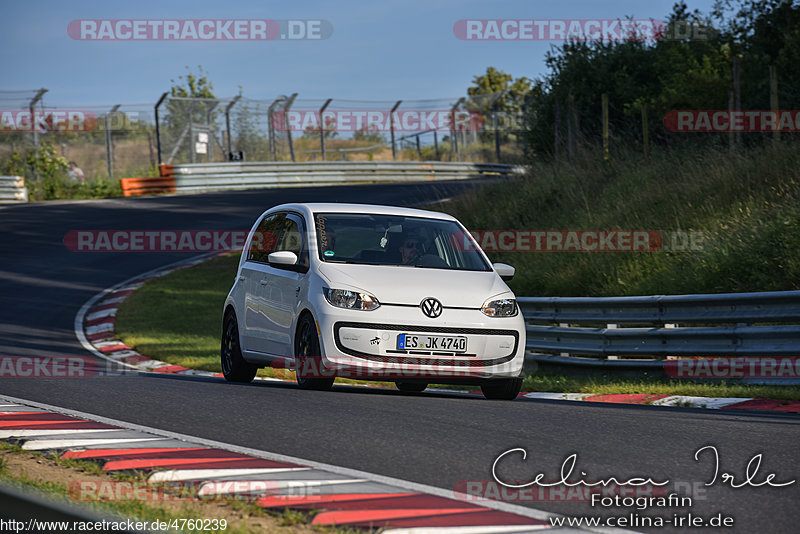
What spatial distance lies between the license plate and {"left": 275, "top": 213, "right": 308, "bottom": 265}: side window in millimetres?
1302

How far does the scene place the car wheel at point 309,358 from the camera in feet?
29.0

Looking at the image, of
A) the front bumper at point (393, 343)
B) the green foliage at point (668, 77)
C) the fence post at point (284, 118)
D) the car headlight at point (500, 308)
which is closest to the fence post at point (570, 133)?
the green foliage at point (668, 77)

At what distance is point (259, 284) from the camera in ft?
33.9

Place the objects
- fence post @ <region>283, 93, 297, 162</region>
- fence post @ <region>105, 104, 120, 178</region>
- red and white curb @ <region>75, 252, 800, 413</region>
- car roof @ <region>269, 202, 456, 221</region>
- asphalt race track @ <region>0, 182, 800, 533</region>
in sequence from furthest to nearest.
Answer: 1. fence post @ <region>283, 93, 297, 162</region>
2. fence post @ <region>105, 104, 120, 178</region>
3. car roof @ <region>269, 202, 456, 221</region>
4. red and white curb @ <region>75, 252, 800, 413</region>
5. asphalt race track @ <region>0, 182, 800, 533</region>

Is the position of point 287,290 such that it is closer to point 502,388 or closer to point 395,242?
point 395,242

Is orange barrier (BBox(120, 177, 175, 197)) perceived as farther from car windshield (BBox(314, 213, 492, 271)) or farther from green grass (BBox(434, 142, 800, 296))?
car windshield (BBox(314, 213, 492, 271))

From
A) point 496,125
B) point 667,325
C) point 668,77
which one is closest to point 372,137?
point 496,125

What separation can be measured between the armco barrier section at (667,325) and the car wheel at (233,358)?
A: 13.0 ft

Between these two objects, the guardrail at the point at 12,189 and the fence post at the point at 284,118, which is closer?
the guardrail at the point at 12,189

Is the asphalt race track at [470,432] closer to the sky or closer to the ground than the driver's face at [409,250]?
closer to the ground

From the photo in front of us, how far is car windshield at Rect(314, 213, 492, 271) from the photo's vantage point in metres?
9.53

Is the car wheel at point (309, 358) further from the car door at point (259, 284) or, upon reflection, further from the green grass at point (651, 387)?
the green grass at point (651, 387)

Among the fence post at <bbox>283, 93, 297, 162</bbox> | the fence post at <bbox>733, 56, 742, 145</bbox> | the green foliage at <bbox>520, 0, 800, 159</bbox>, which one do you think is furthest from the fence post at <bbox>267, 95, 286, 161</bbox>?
the fence post at <bbox>733, 56, 742, 145</bbox>

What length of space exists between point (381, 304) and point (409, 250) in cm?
116
